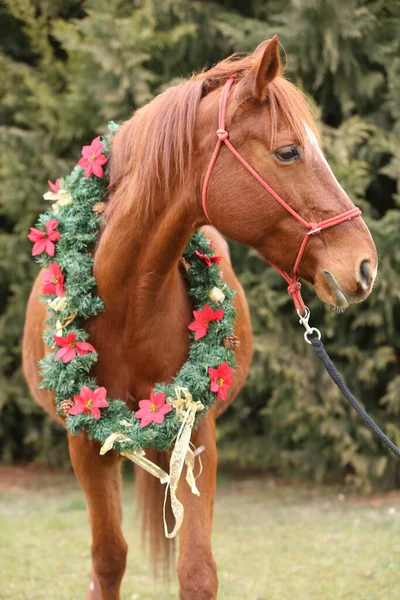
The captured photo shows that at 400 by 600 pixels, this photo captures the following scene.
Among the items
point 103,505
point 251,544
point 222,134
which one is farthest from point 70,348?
point 251,544

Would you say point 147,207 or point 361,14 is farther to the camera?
point 361,14

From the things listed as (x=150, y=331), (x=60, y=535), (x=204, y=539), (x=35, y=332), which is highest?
(x=150, y=331)

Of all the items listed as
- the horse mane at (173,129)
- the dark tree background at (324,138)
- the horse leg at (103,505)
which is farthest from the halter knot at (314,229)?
the dark tree background at (324,138)

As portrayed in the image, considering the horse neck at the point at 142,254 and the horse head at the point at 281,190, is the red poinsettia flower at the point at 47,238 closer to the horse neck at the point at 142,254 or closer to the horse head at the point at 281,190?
the horse neck at the point at 142,254

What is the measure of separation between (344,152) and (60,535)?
12.2 feet

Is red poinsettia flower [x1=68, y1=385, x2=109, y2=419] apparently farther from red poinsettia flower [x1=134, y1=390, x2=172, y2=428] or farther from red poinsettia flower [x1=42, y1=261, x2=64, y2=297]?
red poinsettia flower [x1=42, y1=261, x2=64, y2=297]

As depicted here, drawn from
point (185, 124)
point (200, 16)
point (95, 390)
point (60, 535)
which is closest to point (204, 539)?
point (95, 390)

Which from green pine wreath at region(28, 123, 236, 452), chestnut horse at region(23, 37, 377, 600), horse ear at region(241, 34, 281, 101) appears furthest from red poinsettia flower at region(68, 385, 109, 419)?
horse ear at region(241, 34, 281, 101)

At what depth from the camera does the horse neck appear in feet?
9.20

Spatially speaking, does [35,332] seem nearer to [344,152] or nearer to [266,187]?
[266,187]

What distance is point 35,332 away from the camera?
4184 mm

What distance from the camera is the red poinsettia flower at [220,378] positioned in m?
3.01

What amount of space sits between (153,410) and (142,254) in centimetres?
58

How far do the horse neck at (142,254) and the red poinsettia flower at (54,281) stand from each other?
18 cm
